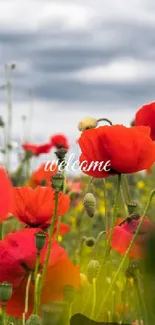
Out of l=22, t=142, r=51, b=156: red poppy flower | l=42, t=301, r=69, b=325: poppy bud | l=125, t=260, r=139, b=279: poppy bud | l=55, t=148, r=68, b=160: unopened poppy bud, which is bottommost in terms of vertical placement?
l=42, t=301, r=69, b=325: poppy bud

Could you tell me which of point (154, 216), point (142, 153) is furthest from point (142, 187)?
point (154, 216)

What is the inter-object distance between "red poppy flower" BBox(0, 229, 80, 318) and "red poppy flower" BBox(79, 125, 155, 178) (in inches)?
5.3

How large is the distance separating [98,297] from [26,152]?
2.21 metres

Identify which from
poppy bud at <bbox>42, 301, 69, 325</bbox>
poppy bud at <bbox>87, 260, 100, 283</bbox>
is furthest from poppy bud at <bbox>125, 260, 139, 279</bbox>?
poppy bud at <bbox>42, 301, 69, 325</bbox>

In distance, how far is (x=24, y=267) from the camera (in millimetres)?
791

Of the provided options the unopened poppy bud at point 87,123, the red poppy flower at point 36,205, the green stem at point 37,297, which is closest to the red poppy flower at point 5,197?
the green stem at point 37,297

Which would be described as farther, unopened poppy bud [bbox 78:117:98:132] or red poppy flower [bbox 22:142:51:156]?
red poppy flower [bbox 22:142:51:156]

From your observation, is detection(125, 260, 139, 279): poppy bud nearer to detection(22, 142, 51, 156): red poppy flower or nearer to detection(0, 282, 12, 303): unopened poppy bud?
detection(0, 282, 12, 303): unopened poppy bud

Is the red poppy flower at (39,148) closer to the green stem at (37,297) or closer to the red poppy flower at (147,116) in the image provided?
the red poppy flower at (147,116)

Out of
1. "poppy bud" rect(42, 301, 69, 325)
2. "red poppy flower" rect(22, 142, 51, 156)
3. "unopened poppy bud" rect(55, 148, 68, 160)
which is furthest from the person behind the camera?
"red poppy flower" rect(22, 142, 51, 156)

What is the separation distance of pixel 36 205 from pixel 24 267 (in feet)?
0.31

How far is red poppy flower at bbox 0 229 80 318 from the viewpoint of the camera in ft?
2.44

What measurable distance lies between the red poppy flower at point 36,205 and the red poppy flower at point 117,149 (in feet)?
0.19

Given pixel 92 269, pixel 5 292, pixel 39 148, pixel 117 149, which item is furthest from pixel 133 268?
pixel 39 148
